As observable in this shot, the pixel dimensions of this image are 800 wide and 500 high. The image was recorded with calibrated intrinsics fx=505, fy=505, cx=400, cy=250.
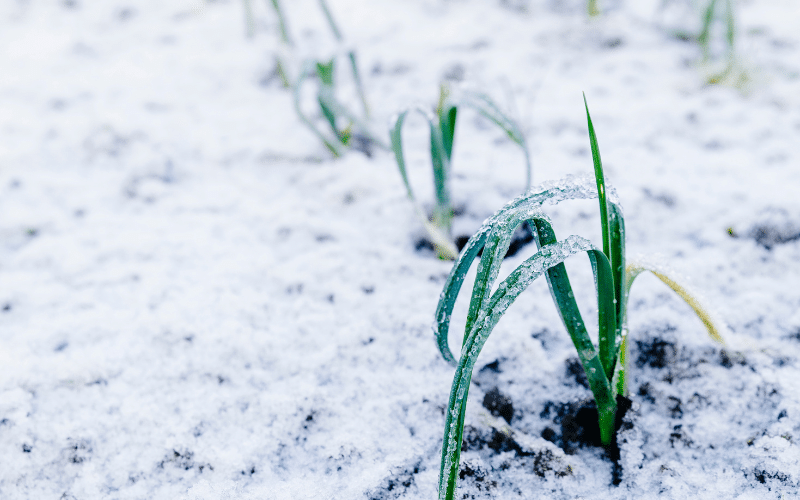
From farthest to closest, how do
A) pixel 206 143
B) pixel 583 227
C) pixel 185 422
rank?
pixel 206 143 < pixel 583 227 < pixel 185 422

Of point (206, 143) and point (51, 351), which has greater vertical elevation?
point (206, 143)

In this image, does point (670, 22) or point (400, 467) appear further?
point (670, 22)

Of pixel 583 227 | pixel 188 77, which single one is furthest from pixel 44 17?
pixel 583 227

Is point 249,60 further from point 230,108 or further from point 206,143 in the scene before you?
point 206,143

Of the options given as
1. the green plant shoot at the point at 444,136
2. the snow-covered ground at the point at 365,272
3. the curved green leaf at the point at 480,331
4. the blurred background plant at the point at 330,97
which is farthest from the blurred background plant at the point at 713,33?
the curved green leaf at the point at 480,331

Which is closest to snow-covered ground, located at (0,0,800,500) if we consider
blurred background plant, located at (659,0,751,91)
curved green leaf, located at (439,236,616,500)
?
blurred background plant, located at (659,0,751,91)

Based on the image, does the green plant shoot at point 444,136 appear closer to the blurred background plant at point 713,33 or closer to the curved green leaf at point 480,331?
the curved green leaf at point 480,331

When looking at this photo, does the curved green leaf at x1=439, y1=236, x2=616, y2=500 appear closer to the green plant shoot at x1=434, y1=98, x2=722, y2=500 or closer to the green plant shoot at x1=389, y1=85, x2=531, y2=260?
the green plant shoot at x1=434, y1=98, x2=722, y2=500

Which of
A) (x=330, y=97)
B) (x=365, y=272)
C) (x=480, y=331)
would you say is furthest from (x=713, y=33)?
(x=480, y=331)
